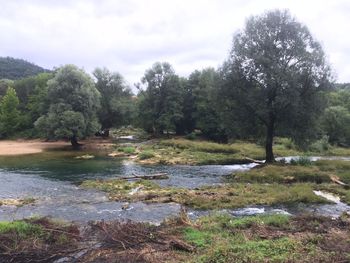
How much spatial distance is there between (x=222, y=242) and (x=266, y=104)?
30.6 meters

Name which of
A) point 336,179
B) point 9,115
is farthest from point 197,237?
point 9,115

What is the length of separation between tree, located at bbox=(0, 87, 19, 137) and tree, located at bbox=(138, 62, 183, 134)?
32.5 m

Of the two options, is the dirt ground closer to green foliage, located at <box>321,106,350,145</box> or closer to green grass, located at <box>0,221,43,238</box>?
green grass, located at <box>0,221,43,238</box>

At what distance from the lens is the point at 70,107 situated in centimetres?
6969

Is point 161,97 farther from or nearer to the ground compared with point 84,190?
farther from the ground

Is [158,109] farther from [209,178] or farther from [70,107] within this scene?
[209,178]

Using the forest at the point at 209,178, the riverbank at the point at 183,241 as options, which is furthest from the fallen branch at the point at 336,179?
the riverbank at the point at 183,241

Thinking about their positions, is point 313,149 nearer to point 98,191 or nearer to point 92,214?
point 98,191

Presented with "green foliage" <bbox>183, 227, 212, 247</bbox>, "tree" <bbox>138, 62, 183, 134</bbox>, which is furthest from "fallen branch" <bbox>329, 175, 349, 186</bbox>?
"tree" <bbox>138, 62, 183, 134</bbox>

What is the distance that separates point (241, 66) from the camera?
153ft

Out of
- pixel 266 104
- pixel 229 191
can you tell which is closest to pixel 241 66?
pixel 266 104

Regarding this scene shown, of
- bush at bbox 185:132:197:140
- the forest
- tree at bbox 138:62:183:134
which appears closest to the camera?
the forest

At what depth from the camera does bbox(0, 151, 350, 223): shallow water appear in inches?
960

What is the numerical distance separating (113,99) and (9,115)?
2792cm
